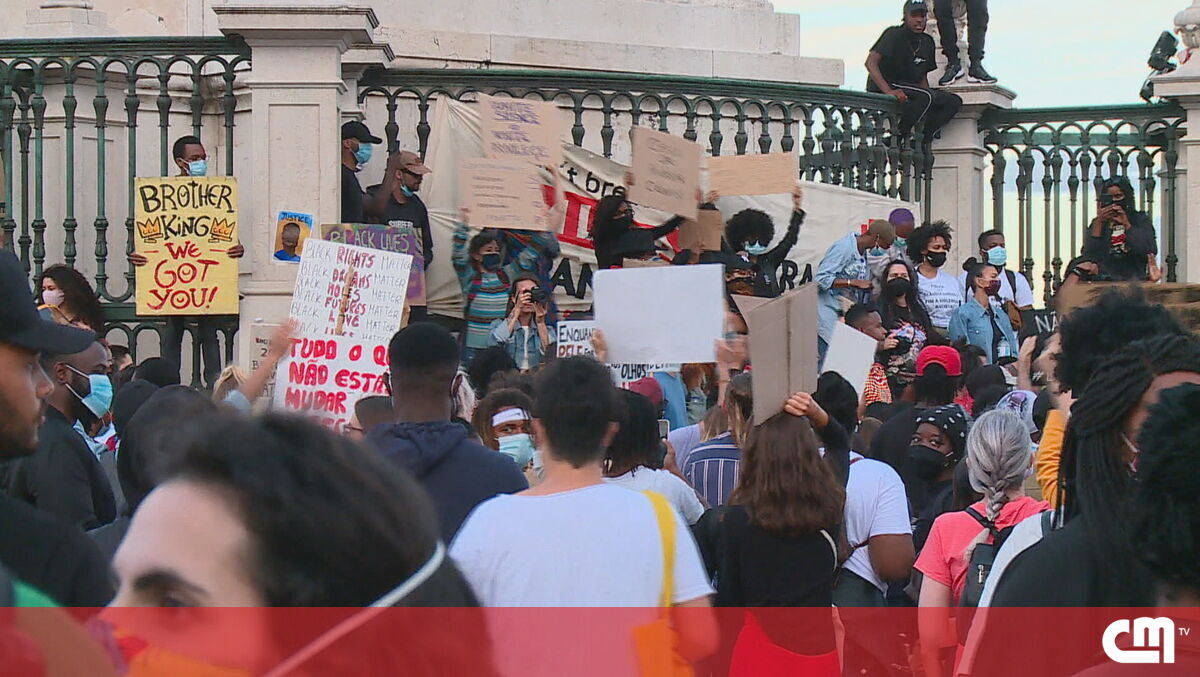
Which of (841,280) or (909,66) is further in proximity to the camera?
(909,66)

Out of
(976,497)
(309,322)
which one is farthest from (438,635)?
(309,322)

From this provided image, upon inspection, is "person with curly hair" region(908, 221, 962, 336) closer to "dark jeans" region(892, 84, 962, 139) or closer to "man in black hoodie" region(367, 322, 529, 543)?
"dark jeans" region(892, 84, 962, 139)

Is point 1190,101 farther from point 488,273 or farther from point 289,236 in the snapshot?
point 289,236

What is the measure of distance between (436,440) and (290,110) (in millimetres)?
6249

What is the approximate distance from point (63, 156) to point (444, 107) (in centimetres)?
278

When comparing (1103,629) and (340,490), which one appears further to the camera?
(1103,629)

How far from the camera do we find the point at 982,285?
1267cm

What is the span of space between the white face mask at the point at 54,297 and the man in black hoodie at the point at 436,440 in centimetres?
429

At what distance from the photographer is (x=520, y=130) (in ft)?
35.2

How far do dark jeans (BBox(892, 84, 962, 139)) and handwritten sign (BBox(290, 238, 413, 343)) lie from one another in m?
7.21

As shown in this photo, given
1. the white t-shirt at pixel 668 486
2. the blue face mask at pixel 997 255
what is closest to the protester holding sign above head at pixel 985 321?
the blue face mask at pixel 997 255

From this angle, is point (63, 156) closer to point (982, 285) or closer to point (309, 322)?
point (309, 322)

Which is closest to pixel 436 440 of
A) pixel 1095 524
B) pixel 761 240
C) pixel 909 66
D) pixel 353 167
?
pixel 1095 524

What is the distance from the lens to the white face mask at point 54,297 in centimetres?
900
